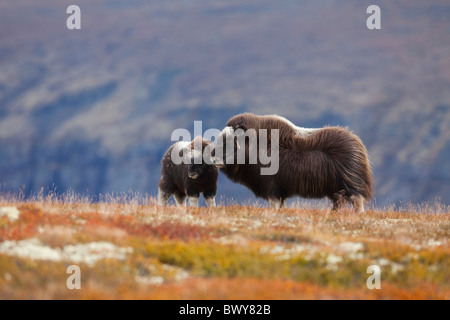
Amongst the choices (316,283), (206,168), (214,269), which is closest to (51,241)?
(214,269)

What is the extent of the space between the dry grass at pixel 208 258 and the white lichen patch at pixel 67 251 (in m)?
0.02

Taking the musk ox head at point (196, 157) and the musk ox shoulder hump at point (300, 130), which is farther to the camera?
the musk ox head at point (196, 157)

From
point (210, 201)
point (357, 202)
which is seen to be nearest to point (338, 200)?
point (357, 202)

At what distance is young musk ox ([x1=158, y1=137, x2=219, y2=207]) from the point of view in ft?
63.3

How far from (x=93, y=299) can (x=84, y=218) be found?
195 inches

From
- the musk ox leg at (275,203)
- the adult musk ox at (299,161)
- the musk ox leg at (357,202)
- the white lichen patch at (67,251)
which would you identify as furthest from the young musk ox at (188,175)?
the white lichen patch at (67,251)

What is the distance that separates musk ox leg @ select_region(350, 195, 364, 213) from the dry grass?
13.5 ft

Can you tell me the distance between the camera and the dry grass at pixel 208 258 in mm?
8891

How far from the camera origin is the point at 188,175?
19578 mm

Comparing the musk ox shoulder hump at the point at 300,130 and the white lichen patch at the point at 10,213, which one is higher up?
the musk ox shoulder hump at the point at 300,130

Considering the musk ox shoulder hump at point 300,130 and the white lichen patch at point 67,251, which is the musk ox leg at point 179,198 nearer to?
the musk ox shoulder hump at point 300,130

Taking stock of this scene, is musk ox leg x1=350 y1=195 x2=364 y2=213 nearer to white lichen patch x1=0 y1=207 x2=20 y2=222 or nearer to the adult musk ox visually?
the adult musk ox

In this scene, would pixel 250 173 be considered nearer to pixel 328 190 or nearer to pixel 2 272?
pixel 328 190

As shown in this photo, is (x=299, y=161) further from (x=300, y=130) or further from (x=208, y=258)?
(x=208, y=258)
